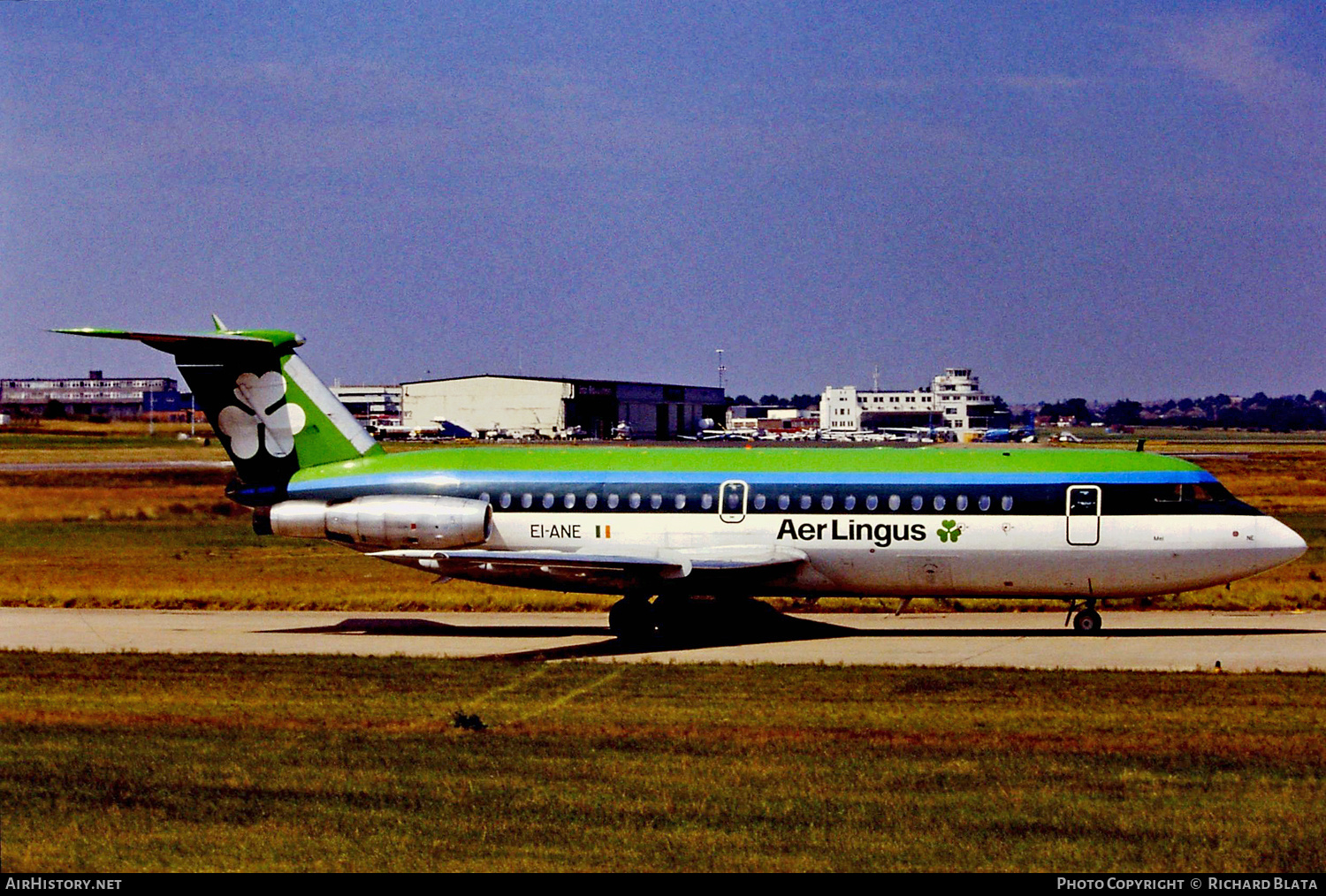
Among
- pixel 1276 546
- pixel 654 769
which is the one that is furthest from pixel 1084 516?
pixel 654 769

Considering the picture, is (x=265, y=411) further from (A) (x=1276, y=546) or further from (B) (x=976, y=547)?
(A) (x=1276, y=546)

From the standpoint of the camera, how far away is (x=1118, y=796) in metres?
14.7

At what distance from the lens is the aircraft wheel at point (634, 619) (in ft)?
92.0

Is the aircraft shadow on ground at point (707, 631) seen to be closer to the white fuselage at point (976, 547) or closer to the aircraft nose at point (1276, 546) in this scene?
the white fuselage at point (976, 547)

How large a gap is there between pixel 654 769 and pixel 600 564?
10.9 meters

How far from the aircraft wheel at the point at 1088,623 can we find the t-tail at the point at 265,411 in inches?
583

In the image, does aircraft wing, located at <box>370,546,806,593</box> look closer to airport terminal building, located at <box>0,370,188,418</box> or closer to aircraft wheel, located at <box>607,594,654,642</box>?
aircraft wheel, located at <box>607,594,654,642</box>

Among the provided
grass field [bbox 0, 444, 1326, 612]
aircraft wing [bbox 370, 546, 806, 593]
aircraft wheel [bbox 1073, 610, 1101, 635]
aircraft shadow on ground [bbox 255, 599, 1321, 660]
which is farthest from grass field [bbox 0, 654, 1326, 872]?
grass field [bbox 0, 444, 1326, 612]

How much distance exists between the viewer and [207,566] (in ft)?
134

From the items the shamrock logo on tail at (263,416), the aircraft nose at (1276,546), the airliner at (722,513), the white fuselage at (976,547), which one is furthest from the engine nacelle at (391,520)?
the aircraft nose at (1276,546)

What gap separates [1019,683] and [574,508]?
9.97 meters

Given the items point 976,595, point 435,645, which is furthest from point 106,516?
point 976,595

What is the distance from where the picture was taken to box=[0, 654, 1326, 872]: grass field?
1237cm
